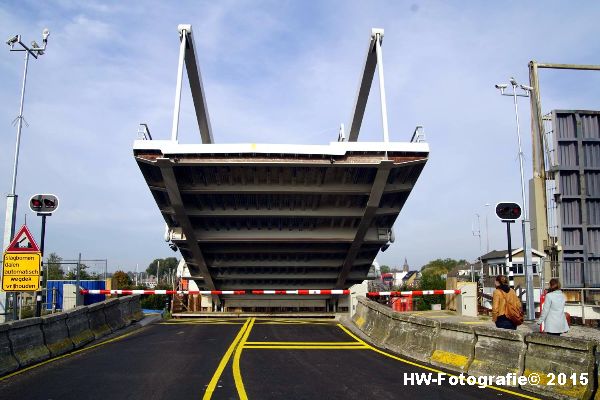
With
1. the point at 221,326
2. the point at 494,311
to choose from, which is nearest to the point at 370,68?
the point at 221,326

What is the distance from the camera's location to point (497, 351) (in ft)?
27.1

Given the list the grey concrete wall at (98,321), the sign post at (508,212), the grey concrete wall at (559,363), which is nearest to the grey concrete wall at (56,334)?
the grey concrete wall at (98,321)

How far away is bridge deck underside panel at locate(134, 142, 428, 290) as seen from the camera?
14797 mm

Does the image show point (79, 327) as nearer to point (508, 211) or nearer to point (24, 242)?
point (24, 242)

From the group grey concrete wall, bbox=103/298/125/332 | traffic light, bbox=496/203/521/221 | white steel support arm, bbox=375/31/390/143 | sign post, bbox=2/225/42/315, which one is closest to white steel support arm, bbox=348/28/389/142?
white steel support arm, bbox=375/31/390/143

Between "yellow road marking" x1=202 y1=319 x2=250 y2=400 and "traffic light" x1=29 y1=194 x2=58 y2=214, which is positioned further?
"traffic light" x1=29 y1=194 x2=58 y2=214

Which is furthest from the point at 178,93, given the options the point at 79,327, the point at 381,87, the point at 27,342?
the point at 27,342

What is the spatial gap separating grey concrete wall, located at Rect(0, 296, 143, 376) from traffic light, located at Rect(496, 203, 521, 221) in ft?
36.9

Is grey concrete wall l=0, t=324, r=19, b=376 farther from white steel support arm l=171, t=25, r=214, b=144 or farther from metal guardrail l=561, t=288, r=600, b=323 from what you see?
metal guardrail l=561, t=288, r=600, b=323

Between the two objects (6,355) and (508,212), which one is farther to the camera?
(508,212)

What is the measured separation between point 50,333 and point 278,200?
8.11 m

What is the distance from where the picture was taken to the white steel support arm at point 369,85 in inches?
637

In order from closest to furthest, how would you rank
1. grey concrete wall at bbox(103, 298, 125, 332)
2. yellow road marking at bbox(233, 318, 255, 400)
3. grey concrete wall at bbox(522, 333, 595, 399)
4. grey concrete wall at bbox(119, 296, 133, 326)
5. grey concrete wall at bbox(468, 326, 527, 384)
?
grey concrete wall at bbox(522, 333, 595, 399), yellow road marking at bbox(233, 318, 255, 400), grey concrete wall at bbox(468, 326, 527, 384), grey concrete wall at bbox(103, 298, 125, 332), grey concrete wall at bbox(119, 296, 133, 326)

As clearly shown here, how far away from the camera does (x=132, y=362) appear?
959cm
